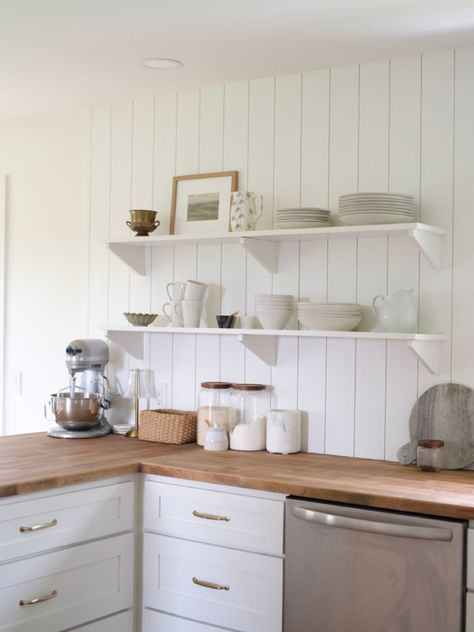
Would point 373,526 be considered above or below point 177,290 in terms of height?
below

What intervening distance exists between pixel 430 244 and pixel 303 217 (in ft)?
1.53

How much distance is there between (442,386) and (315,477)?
591 millimetres

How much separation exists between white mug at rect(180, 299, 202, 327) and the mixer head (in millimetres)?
487

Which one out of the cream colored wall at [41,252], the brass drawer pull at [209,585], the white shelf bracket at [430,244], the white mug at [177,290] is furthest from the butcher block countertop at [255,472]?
the cream colored wall at [41,252]

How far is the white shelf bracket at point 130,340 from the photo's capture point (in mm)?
3580

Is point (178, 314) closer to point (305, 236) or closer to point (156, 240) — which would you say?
point (156, 240)

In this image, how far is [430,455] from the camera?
2.80m

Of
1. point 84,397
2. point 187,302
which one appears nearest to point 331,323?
point 187,302

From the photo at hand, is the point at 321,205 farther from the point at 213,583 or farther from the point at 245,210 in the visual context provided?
the point at 213,583

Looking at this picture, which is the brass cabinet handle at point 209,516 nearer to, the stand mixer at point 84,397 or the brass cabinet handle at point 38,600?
the brass cabinet handle at point 38,600

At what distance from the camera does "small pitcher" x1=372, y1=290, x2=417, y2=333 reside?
2.88 meters

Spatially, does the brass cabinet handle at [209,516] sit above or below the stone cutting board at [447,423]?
below

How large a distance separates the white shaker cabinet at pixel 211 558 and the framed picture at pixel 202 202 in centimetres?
111

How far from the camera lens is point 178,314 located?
339 centimetres
